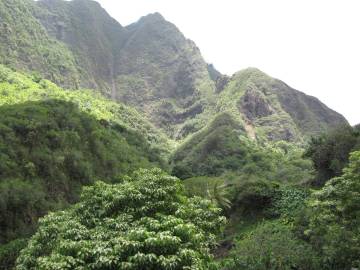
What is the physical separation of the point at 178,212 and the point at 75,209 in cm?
519

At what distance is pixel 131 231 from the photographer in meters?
14.8

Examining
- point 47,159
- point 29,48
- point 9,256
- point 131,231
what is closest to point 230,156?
point 47,159

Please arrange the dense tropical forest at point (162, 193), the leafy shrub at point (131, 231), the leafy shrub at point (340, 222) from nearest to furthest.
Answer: the leafy shrub at point (131, 231)
the dense tropical forest at point (162, 193)
the leafy shrub at point (340, 222)

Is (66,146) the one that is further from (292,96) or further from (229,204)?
(292,96)

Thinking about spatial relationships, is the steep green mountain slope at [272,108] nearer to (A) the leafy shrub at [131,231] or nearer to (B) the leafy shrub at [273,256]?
(B) the leafy shrub at [273,256]

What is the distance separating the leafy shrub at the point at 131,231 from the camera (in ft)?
46.6

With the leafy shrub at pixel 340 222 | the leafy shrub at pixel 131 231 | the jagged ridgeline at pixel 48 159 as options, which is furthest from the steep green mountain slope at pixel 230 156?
the leafy shrub at pixel 131 231

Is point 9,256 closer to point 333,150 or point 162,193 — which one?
point 162,193

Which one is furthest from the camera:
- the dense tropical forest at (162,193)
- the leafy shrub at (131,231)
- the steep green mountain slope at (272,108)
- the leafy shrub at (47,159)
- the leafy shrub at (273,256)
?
the steep green mountain slope at (272,108)

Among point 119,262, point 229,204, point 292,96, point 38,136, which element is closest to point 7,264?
point 229,204

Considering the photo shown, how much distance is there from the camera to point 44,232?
19.3 meters

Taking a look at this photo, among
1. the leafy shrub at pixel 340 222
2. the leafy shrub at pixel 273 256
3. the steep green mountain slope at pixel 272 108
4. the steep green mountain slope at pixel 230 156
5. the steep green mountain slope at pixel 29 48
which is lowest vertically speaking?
the leafy shrub at pixel 273 256

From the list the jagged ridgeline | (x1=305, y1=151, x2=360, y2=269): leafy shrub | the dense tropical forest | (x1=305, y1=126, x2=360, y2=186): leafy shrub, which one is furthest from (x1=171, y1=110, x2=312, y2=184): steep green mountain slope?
(x1=305, y1=151, x2=360, y2=269): leafy shrub

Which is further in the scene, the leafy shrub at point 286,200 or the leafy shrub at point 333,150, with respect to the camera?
the leafy shrub at point 286,200
